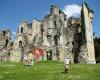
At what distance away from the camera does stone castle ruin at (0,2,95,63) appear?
4866 cm

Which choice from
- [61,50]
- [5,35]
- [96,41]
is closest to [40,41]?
[61,50]

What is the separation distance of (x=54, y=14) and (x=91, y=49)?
1488cm

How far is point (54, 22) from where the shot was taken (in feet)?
188

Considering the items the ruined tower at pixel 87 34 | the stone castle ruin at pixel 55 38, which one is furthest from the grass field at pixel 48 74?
the stone castle ruin at pixel 55 38

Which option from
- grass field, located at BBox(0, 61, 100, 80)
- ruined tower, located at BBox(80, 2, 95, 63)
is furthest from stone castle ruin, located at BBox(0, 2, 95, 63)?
grass field, located at BBox(0, 61, 100, 80)

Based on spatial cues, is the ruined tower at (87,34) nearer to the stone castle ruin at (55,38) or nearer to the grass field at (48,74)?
the stone castle ruin at (55,38)

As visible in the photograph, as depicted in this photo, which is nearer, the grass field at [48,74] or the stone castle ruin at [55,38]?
the grass field at [48,74]

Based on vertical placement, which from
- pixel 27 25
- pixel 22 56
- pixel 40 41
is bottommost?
pixel 22 56

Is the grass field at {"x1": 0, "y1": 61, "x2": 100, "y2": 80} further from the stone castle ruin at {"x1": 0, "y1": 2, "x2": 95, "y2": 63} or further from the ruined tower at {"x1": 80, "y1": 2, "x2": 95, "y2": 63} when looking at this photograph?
the stone castle ruin at {"x1": 0, "y1": 2, "x2": 95, "y2": 63}

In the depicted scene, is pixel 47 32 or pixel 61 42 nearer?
pixel 61 42

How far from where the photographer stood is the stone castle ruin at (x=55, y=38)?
48656mm

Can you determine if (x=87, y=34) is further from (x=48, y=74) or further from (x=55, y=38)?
(x=48, y=74)

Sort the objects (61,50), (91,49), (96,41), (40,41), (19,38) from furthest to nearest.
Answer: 1. (96,41)
2. (19,38)
3. (40,41)
4. (61,50)
5. (91,49)

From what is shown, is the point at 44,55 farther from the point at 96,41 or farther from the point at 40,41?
the point at 96,41
